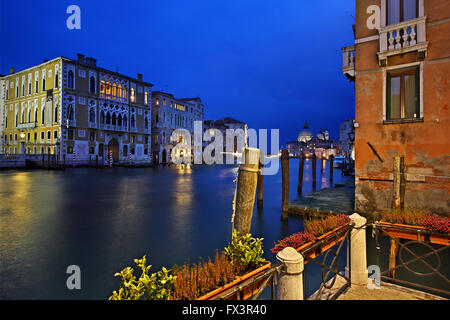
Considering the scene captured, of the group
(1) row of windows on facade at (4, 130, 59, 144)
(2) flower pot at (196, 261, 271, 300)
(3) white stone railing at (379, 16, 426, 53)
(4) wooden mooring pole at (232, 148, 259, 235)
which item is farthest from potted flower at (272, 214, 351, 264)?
(1) row of windows on facade at (4, 130, 59, 144)

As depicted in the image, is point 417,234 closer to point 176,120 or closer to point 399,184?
point 399,184

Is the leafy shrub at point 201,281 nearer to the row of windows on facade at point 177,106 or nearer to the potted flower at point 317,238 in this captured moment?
the potted flower at point 317,238

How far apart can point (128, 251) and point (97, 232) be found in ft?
7.68

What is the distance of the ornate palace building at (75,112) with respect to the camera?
3378cm

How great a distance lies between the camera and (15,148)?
39.7 meters

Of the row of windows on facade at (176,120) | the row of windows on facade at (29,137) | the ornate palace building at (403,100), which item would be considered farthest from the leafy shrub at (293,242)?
the row of windows on facade at (176,120)

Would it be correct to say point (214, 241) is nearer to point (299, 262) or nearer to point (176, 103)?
point (299, 262)

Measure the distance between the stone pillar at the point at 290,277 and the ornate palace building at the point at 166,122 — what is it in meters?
47.8

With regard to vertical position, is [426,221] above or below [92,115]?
below

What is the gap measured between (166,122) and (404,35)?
147ft

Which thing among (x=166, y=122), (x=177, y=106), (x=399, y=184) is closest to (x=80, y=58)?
(x=166, y=122)

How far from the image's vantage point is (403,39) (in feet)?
27.0
